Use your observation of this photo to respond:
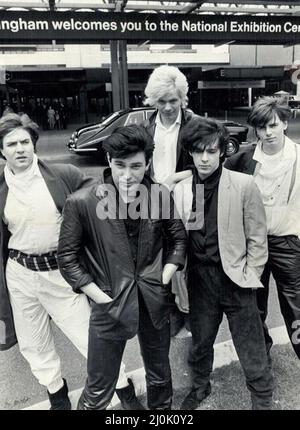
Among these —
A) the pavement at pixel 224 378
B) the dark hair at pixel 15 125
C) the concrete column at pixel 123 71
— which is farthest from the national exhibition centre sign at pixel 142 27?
the pavement at pixel 224 378

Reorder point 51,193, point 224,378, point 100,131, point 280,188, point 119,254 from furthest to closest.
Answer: point 100,131 → point 224,378 → point 280,188 → point 51,193 → point 119,254

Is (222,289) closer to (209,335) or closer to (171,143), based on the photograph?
(209,335)

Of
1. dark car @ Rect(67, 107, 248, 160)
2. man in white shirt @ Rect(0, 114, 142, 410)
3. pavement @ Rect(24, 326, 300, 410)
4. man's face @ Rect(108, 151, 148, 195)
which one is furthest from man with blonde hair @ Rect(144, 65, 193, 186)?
dark car @ Rect(67, 107, 248, 160)

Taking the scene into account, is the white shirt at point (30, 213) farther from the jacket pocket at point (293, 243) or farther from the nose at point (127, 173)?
the jacket pocket at point (293, 243)

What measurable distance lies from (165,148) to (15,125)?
43.6 inches

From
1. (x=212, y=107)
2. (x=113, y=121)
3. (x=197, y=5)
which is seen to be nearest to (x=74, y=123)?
(x=212, y=107)

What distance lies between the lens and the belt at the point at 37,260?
231 centimetres

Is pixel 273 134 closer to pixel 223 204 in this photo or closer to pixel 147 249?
pixel 223 204

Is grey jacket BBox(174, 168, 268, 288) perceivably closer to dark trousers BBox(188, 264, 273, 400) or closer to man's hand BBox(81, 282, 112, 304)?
dark trousers BBox(188, 264, 273, 400)

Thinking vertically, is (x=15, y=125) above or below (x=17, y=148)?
above

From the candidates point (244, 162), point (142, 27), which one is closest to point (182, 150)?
point (244, 162)

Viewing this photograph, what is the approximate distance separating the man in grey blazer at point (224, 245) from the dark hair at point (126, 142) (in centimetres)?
31

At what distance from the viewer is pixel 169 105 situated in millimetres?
2785

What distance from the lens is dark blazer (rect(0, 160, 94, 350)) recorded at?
2.31m
